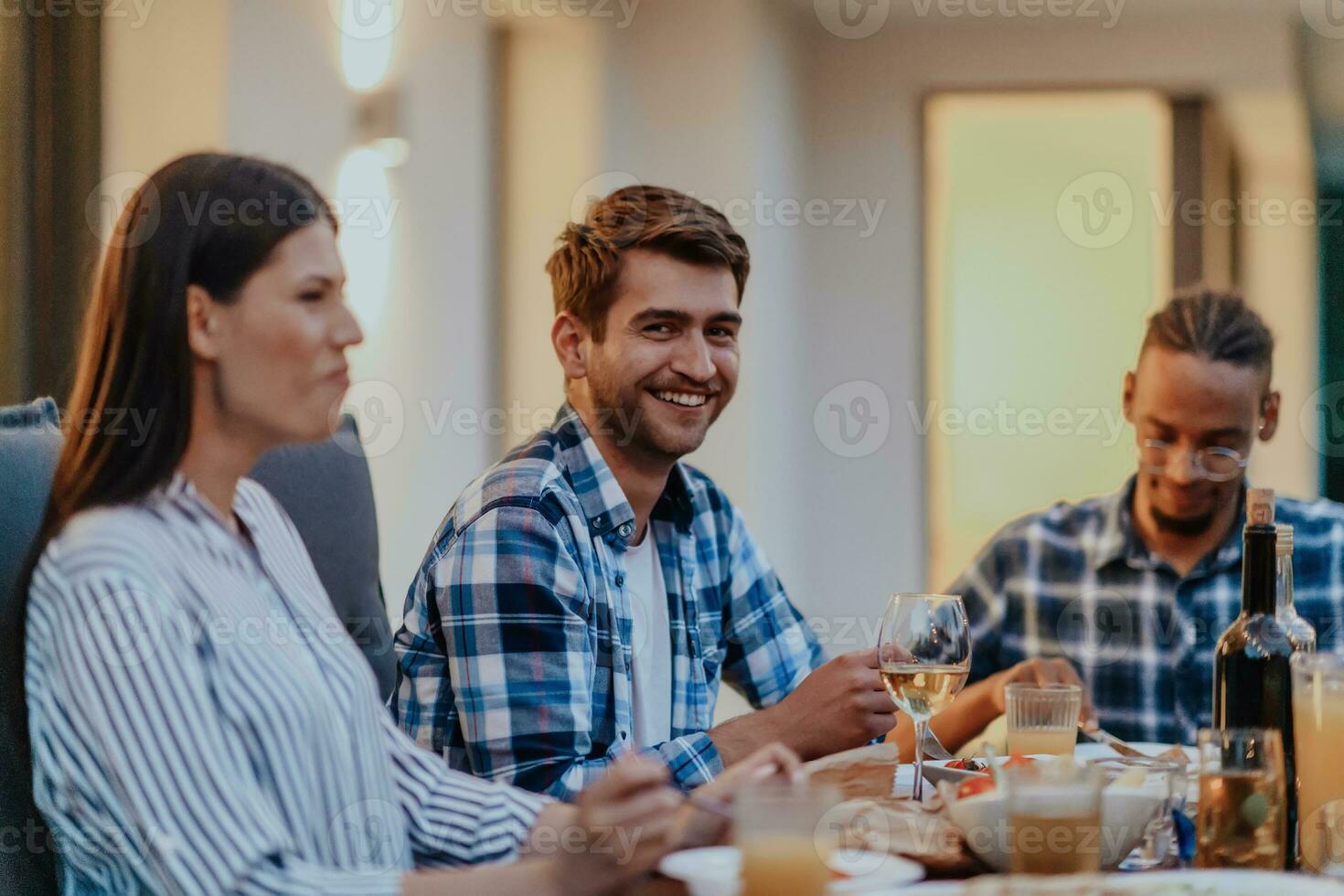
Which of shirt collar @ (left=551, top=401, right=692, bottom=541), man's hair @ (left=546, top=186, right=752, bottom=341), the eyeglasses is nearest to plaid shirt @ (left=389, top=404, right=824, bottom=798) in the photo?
shirt collar @ (left=551, top=401, right=692, bottom=541)

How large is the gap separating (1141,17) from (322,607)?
4729mm

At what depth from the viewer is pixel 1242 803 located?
1.12m

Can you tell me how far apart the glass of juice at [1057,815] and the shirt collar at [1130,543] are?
4.38ft

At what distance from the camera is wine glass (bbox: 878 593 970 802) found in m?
1.40

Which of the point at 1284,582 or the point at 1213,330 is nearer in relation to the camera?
the point at 1284,582

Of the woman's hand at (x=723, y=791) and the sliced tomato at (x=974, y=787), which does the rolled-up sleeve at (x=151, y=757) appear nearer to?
the woman's hand at (x=723, y=791)

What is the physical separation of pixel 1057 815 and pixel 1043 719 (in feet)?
1.53

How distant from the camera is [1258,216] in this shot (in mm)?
5305

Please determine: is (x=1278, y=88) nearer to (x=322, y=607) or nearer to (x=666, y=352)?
(x=666, y=352)

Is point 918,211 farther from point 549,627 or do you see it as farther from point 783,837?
point 783,837

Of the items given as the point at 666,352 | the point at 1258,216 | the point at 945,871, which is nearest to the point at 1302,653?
the point at 945,871

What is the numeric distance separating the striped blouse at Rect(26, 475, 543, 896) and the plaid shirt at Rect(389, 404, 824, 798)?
0.97 ft

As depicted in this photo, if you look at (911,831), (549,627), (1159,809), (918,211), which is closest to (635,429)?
(549,627)

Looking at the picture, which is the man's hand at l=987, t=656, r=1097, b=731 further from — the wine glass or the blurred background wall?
the blurred background wall
